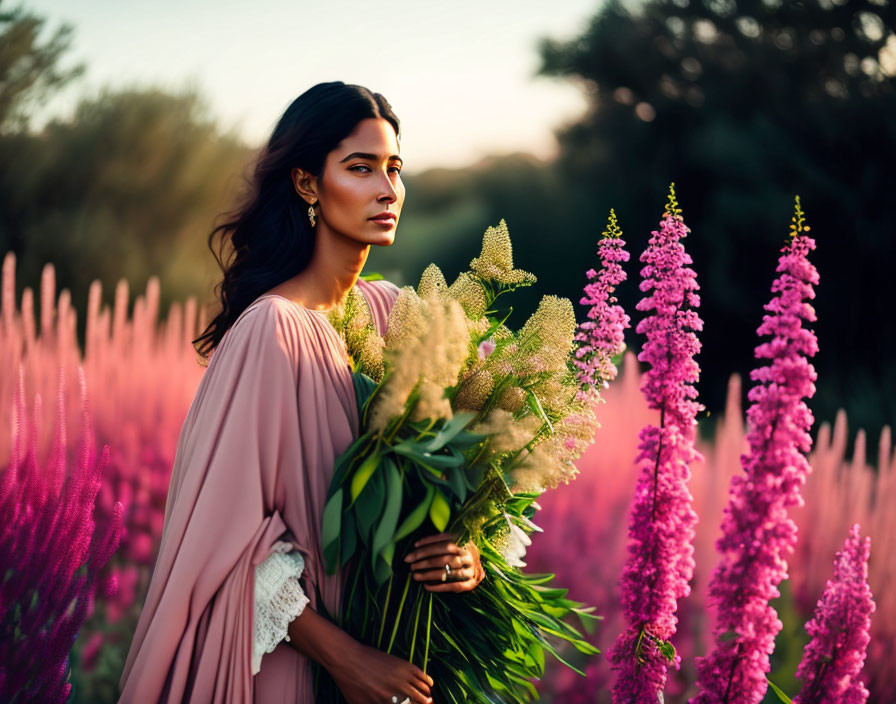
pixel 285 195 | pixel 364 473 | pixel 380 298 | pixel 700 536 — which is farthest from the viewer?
pixel 700 536

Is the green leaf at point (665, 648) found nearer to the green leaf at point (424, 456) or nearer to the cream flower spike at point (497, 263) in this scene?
the green leaf at point (424, 456)

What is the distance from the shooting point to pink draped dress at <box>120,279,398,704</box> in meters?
1.84

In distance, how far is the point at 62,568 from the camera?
1.98 m

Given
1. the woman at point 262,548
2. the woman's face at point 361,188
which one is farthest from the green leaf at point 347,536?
the woman's face at point 361,188

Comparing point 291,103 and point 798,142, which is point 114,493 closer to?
point 291,103

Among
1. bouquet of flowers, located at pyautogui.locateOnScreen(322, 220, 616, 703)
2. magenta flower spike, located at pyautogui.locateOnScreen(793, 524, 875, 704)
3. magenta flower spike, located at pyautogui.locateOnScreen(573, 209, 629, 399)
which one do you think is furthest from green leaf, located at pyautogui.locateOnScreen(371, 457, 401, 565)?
magenta flower spike, located at pyautogui.locateOnScreen(793, 524, 875, 704)

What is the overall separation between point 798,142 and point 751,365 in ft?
8.62

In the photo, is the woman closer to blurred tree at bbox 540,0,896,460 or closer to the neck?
the neck

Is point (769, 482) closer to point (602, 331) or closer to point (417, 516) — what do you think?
point (602, 331)

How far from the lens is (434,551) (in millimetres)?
1794

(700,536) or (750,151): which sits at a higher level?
(750,151)

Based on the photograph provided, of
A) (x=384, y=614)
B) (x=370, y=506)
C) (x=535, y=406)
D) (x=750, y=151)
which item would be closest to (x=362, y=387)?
(x=370, y=506)

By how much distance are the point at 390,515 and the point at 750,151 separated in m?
8.62

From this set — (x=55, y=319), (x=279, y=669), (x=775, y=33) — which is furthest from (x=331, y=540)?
(x=775, y=33)
